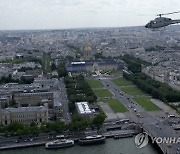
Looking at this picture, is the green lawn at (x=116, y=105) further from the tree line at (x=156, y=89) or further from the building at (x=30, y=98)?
the building at (x=30, y=98)

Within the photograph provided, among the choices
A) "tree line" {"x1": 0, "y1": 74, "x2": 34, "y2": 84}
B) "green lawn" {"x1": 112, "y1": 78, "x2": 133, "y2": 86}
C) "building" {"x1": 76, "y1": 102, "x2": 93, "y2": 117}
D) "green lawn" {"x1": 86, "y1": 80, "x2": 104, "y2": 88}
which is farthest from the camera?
"green lawn" {"x1": 112, "y1": 78, "x2": 133, "y2": 86}

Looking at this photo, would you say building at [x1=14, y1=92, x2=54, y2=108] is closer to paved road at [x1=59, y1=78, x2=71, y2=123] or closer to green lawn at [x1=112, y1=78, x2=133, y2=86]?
paved road at [x1=59, y1=78, x2=71, y2=123]

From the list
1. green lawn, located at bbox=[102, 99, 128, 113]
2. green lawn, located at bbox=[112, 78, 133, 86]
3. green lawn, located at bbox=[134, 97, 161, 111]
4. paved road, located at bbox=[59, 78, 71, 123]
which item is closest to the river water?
→ paved road, located at bbox=[59, 78, 71, 123]

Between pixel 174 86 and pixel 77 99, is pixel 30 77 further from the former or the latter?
pixel 174 86

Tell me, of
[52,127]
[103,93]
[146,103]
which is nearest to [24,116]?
[52,127]

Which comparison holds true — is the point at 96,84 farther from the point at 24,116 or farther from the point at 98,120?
the point at 98,120

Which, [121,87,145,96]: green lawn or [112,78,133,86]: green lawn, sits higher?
[121,87,145,96]: green lawn

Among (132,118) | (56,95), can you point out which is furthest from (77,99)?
(132,118)
